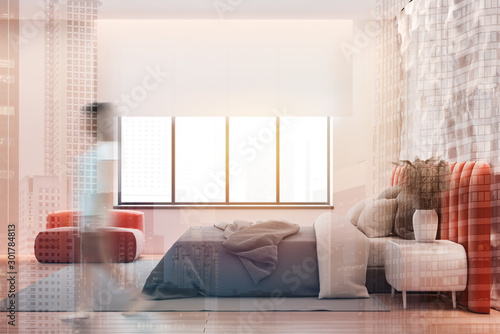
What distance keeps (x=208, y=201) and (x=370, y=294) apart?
0.97m

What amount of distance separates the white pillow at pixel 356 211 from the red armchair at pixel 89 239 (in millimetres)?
1047

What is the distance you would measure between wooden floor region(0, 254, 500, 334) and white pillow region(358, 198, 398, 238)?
0.32 m

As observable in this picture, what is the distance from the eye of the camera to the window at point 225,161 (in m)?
1.94

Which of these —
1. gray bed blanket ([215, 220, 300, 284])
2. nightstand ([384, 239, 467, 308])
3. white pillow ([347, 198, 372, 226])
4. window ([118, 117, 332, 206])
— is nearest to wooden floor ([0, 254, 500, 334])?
nightstand ([384, 239, 467, 308])

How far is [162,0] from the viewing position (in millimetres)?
2021

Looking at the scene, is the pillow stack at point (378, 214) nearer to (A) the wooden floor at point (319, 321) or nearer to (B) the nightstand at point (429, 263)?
(B) the nightstand at point (429, 263)

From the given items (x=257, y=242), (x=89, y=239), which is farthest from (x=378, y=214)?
(x=89, y=239)

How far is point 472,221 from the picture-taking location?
222 cm

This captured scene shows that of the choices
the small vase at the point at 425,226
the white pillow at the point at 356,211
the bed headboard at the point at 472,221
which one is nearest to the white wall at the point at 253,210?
the white pillow at the point at 356,211

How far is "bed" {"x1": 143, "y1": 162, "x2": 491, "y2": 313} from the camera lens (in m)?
2.11

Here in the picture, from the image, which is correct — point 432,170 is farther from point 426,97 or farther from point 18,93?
point 18,93

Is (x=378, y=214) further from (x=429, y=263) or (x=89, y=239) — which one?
(x=89, y=239)

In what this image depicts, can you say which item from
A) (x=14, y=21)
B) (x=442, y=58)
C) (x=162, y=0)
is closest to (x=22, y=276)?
(x=14, y=21)

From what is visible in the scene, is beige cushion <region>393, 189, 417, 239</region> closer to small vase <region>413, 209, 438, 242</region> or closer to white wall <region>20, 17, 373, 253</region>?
small vase <region>413, 209, 438, 242</region>
